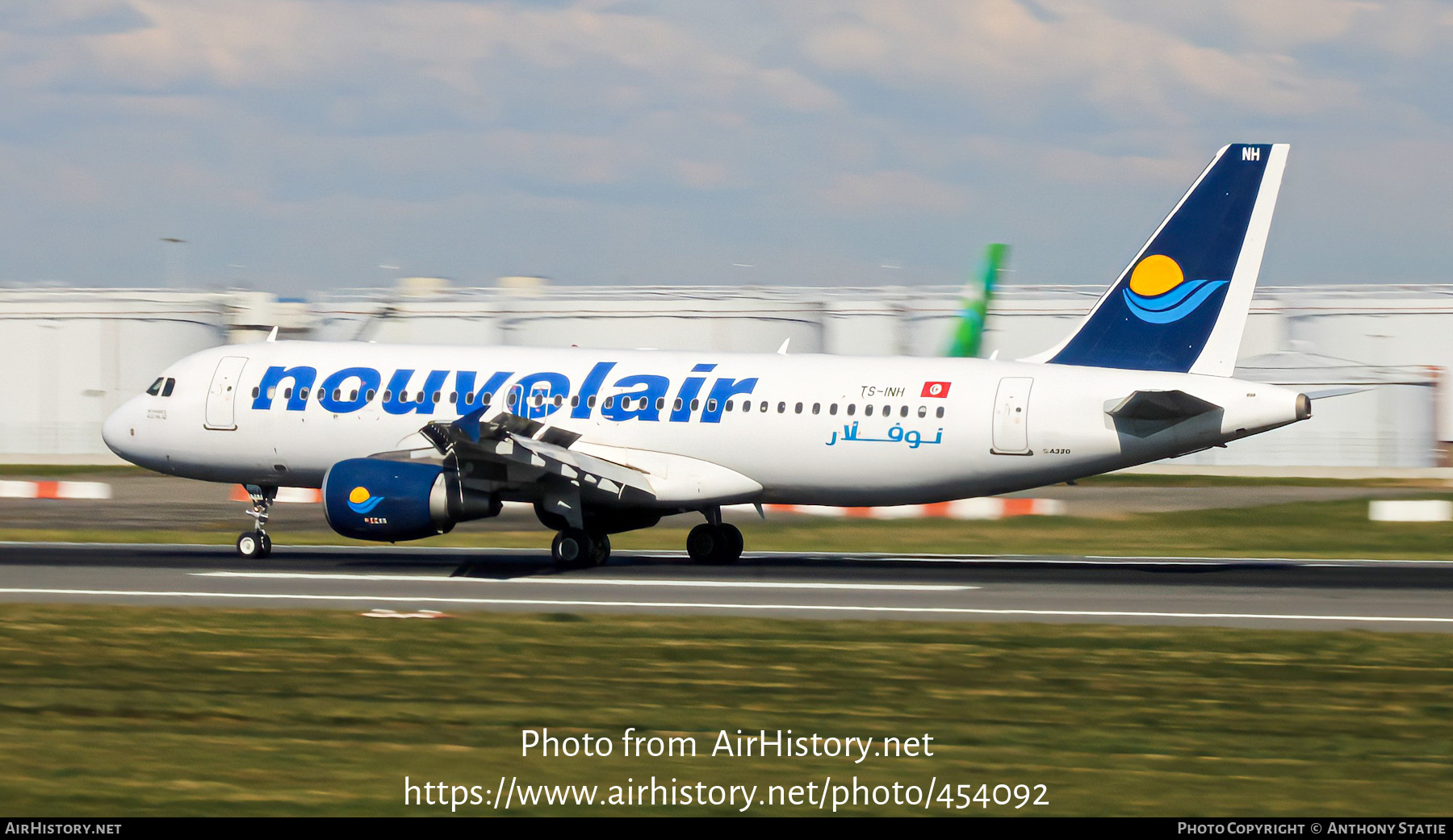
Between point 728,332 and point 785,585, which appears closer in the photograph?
point 785,585

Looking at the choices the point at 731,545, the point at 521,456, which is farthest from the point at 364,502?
the point at 731,545

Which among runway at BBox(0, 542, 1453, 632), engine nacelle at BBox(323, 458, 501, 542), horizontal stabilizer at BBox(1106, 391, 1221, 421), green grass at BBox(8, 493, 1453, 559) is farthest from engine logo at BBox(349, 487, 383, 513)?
horizontal stabilizer at BBox(1106, 391, 1221, 421)

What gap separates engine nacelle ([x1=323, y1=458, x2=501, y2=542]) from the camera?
27.6m

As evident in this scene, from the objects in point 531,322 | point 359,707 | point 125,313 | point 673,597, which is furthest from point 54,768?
point 125,313

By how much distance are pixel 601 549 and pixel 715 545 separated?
8.28ft

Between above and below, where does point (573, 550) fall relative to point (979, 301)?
below

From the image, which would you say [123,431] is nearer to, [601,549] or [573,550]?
[573,550]

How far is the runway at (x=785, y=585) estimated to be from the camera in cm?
2402

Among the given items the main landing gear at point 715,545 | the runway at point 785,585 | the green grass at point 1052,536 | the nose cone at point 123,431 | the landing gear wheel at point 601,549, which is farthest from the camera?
the green grass at point 1052,536

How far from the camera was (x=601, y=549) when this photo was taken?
30719mm

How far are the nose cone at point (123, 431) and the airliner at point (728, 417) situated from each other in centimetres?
76

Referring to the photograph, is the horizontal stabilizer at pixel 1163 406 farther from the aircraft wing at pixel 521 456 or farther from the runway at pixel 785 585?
the aircraft wing at pixel 521 456

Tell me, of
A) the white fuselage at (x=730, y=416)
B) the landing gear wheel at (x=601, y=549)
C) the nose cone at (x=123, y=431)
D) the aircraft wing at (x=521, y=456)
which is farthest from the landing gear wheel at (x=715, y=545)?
the nose cone at (x=123, y=431)

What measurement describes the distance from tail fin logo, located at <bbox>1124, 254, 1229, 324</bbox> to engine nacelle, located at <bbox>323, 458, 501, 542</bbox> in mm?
12985
